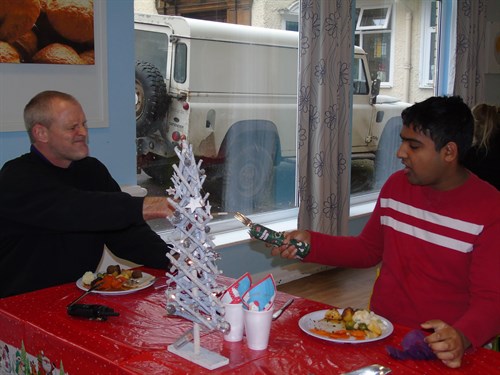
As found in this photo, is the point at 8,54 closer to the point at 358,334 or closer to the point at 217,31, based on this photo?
the point at 217,31

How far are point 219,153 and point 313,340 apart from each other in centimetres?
266

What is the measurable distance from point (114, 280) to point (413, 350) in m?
0.95

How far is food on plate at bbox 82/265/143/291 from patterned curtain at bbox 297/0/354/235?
92.1 inches

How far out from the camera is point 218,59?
400 cm

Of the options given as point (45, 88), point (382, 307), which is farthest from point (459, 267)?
point (45, 88)

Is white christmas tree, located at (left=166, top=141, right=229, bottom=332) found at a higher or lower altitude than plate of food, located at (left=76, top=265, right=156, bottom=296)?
higher

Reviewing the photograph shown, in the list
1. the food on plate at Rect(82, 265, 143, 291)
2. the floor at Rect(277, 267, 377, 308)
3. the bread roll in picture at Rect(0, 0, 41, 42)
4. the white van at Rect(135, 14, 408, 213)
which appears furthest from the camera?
the floor at Rect(277, 267, 377, 308)

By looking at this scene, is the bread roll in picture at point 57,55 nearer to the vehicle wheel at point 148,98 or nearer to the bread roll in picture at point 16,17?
the bread roll in picture at point 16,17

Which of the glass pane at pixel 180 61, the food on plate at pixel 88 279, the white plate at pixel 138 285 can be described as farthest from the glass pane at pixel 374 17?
the food on plate at pixel 88 279

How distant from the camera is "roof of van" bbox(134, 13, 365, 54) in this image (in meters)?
3.81

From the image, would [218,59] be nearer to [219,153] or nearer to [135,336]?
[219,153]

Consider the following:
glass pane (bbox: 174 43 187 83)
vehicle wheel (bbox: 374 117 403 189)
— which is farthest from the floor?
glass pane (bbox: 174 43 187 83)

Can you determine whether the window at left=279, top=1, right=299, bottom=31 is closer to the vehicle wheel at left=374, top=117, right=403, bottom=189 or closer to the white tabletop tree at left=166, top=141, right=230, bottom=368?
the vehicle wheel at left=374, top=117, right=403, bottom=189

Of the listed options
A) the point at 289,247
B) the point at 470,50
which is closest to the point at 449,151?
the point at 289,247
